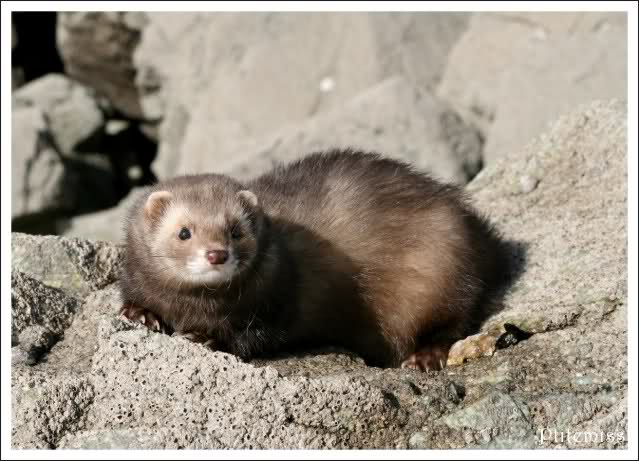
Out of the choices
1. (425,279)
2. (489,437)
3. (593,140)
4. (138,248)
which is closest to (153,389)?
(138,248)

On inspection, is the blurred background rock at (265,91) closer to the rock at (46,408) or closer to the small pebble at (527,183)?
the small pebble at (527,183)

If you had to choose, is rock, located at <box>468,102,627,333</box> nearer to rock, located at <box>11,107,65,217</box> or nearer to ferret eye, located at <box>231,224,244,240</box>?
ferret eye, located at <box>231,224,244,240</box>

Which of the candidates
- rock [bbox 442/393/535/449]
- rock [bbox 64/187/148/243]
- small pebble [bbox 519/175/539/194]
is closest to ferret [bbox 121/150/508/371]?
rock [bbox 442/393/535/449]

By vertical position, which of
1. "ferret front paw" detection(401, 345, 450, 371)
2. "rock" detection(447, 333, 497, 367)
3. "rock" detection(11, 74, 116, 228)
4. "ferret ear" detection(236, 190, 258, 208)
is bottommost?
"rock" detection(11, 74, 116, 228)

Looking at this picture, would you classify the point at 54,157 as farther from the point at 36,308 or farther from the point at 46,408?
the point at 46,408

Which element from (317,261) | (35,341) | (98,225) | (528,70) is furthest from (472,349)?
(98,225)

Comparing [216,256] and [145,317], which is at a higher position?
[216,256]
